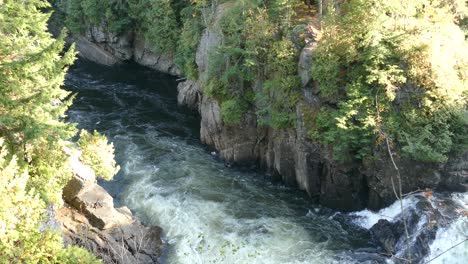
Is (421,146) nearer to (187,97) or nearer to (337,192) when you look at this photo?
(337,192)

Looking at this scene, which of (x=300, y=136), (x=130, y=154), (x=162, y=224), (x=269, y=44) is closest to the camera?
(x=162, y=224)

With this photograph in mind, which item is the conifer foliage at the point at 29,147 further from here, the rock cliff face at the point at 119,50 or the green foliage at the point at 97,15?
the green foliage at the point at 97,15

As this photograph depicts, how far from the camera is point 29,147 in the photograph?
14.7m

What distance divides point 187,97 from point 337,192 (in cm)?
1749

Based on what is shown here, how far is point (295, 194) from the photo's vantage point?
76.6 ft

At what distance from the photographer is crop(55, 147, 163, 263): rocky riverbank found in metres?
17.4

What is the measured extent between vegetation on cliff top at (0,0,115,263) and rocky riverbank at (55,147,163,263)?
229 cm

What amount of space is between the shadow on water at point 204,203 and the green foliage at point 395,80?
3974mm

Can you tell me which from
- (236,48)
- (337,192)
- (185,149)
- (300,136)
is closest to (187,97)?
(185,149)

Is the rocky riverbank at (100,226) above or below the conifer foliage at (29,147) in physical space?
below

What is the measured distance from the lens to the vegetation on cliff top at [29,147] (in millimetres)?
10914

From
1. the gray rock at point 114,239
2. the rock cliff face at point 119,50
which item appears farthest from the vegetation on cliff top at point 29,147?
the rock cliff face at point 119,50

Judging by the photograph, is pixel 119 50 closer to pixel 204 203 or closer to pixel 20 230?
pixel 204 203

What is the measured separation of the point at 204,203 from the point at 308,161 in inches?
228
